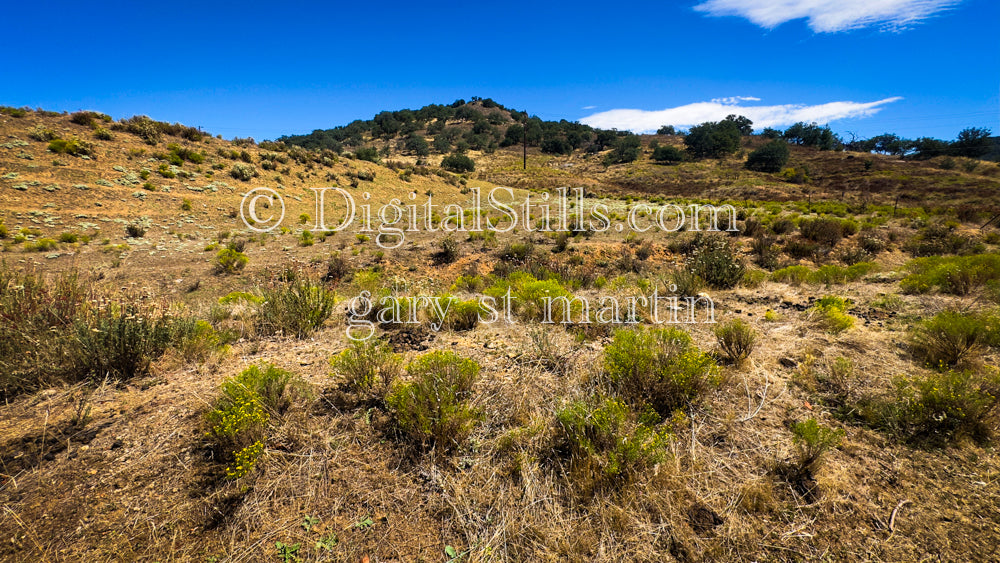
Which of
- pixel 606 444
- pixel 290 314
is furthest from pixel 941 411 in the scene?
pixel 290 314

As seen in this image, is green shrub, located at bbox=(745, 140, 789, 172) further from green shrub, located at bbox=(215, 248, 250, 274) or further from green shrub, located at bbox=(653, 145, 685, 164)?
green shrub, located at bbox=(215, 248, 250, 274)

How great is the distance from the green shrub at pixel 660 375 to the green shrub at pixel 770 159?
55834 millimetres

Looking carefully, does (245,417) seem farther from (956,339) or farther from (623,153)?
(623,153)

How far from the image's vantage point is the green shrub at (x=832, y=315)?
4.66 metres

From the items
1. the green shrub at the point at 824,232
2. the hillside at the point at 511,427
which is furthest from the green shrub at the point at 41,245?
the green shrub at the point at 824,232

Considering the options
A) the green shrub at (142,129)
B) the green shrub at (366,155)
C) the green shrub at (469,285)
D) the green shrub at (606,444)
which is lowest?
the green shrub at (606,444)

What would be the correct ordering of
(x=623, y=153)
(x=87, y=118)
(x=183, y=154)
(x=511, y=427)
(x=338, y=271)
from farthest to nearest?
(x=623, y=153), (x=183, y=154), (x=87, y=118), (x=338, y=271), (x=511, y=427)

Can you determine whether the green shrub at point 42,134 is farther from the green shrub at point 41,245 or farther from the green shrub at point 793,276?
the green shrub at point 793,276

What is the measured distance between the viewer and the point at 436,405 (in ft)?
9.51

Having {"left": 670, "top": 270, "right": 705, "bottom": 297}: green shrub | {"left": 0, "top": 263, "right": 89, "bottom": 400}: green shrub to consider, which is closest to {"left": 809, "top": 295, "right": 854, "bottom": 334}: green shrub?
{"left": 670, "top": 270, "right": 705, "bottom": 297}: green shrub

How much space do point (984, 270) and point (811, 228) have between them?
8145mm

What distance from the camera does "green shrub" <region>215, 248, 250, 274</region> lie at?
10.1 meters

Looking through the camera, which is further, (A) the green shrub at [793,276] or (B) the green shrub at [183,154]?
(B) the green shrub at [183,154]

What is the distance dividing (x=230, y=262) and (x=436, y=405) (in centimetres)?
1041
